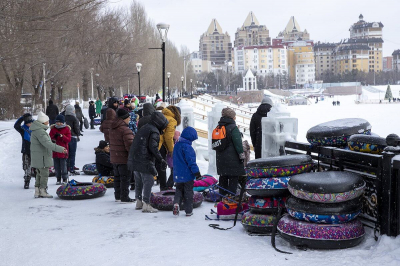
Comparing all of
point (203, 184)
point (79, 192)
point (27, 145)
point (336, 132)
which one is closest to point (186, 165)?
point (203, 184)

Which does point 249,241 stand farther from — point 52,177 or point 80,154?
point 80,154

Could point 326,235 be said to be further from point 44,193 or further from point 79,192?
point 44,193

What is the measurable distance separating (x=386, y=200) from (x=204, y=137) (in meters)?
19.0

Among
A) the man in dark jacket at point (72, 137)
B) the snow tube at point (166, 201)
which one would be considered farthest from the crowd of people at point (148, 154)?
the man in dark jacket at point (72, 137)

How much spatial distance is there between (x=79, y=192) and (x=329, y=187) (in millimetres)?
4932

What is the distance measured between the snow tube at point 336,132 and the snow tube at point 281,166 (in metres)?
0.36

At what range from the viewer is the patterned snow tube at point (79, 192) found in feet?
28.0

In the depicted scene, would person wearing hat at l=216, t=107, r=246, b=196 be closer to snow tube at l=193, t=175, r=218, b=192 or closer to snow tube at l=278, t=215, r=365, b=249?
snow tube at l=193, t=175, r=218, b=192

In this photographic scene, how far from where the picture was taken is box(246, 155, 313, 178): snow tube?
18.7ft

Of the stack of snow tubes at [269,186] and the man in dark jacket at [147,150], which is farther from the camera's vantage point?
the man in dark jacket at [147,150]

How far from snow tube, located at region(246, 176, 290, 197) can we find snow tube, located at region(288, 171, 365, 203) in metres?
0.38

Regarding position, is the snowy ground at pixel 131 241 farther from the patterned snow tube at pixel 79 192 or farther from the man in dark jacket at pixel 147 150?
the man in dark jacket at pixel 147 150

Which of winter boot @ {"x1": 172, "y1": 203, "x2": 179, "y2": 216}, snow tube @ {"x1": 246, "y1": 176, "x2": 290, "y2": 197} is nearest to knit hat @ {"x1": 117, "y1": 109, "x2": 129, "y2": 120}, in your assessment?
winter boot @ {"x1": 172, "y1": 203, "x2": 179, "y2": 216}

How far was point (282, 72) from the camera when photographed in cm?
17112
